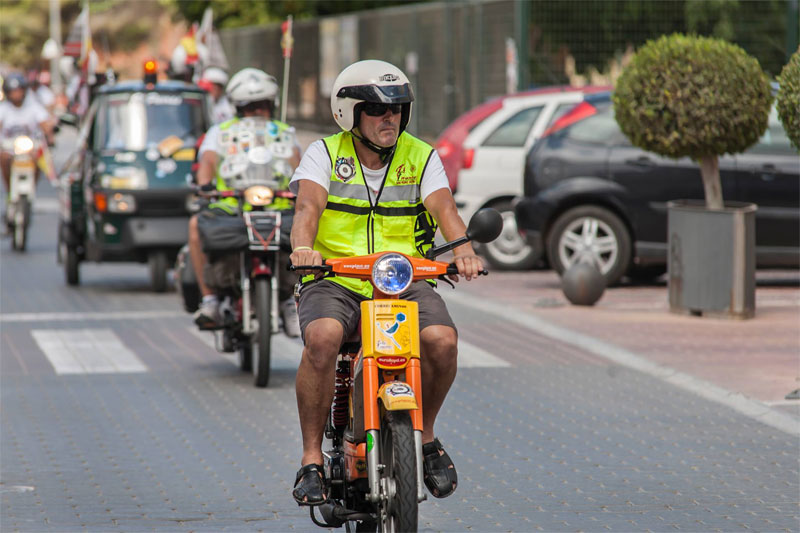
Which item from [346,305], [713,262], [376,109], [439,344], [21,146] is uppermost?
[376,109]

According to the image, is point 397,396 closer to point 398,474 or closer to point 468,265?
point 398,474

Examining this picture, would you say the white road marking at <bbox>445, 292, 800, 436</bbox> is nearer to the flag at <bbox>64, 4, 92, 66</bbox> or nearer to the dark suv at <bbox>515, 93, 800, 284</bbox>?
the dark suv at <bbox>515, 93, 800, 284</bbox>

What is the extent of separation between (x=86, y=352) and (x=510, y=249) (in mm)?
6468

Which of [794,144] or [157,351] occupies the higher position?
[794,144]

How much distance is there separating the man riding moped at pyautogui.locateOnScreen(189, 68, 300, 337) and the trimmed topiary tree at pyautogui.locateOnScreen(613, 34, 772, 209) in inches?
150

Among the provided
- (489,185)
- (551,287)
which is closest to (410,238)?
(551,287)

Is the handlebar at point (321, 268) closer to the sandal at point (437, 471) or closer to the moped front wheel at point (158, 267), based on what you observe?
the sandal at point (437, 471)

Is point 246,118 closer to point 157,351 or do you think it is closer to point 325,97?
point 157,351

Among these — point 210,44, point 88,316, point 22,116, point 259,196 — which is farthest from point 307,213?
point 22,116

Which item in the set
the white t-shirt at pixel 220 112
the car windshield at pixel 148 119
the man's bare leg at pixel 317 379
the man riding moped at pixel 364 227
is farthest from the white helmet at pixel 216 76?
the man's bare leg at pixel 317 379

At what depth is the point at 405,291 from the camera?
18.1 feet

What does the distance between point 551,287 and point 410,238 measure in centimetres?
954

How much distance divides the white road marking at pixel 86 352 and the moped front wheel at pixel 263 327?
45.8 inches

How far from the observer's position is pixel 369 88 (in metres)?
5.69
